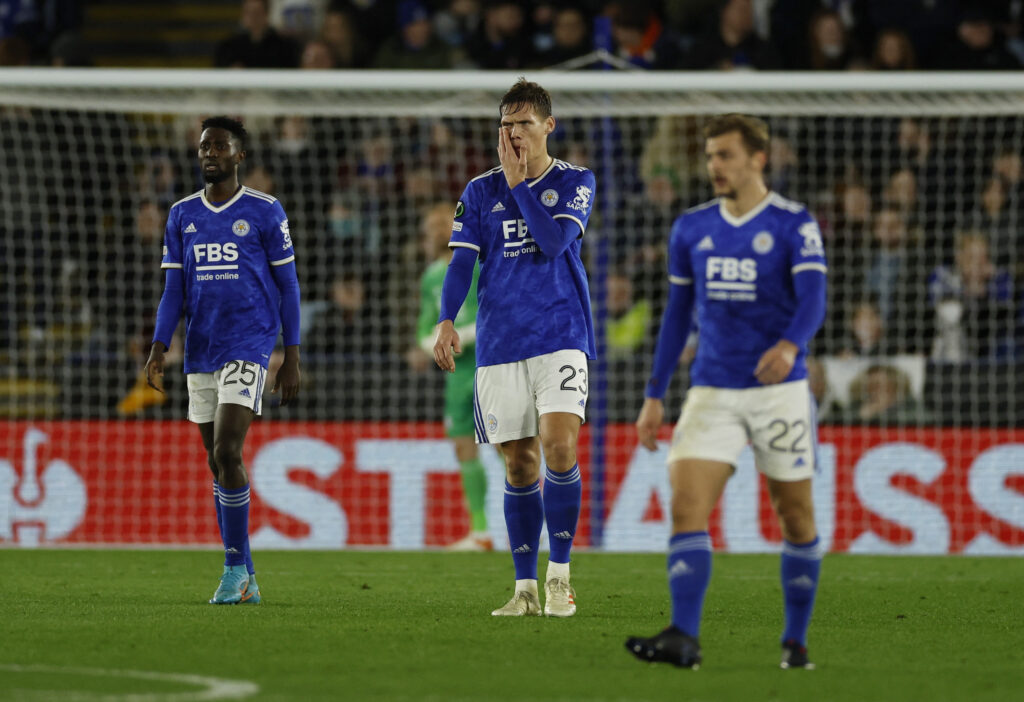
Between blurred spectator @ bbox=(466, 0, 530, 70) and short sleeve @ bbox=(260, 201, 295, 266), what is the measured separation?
774cm

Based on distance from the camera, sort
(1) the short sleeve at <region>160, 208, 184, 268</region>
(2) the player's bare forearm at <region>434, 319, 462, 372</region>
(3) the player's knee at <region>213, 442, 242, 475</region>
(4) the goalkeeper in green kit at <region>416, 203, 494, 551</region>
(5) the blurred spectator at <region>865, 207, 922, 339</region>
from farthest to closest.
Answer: (5) the blurred spectator at <region>865, 207, 922, 339</region> < (4) the goalkeeper in green kit at <region>416, 203, 494, 551</region> < (1) the short sleeve at <region>160, 208, 184, 268</region> < (3) the player's knee at <region>213, 442, 242, 475</region> < (2) the player's bare forearm at <region>434, 319, 462, 372</region>

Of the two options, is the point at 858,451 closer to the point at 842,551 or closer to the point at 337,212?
the point at 842,551

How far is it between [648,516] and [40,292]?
577 cm

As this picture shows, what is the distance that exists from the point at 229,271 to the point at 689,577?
3198 mm

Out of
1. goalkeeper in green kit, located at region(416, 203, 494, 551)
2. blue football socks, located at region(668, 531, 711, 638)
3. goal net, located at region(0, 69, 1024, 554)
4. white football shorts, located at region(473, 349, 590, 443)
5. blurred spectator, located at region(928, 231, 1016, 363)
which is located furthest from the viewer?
blurred spectator, located at region(928, 231, 1016, 363)

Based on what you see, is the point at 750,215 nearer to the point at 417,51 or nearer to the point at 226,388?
the point at 226,388

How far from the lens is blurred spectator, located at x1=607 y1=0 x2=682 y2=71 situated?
14641 millimetres

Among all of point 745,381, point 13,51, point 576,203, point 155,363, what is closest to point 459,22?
point 13,51

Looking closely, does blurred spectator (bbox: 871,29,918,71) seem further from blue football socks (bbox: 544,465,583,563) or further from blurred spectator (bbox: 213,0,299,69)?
blue football socks (bbox: 544,465,583,563)

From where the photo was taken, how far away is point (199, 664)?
5184 mm

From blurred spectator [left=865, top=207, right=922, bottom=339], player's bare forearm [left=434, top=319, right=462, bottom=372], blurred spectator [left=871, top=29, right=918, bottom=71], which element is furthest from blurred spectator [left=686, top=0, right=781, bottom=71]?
player's bare forearm [left=434, top=319, right=462, bottom=372]

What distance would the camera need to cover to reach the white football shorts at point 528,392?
6.68m

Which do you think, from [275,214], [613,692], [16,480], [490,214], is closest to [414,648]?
[613,692]

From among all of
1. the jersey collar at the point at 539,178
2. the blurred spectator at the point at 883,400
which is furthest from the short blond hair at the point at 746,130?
the blurred spectator at the point at 883,400
